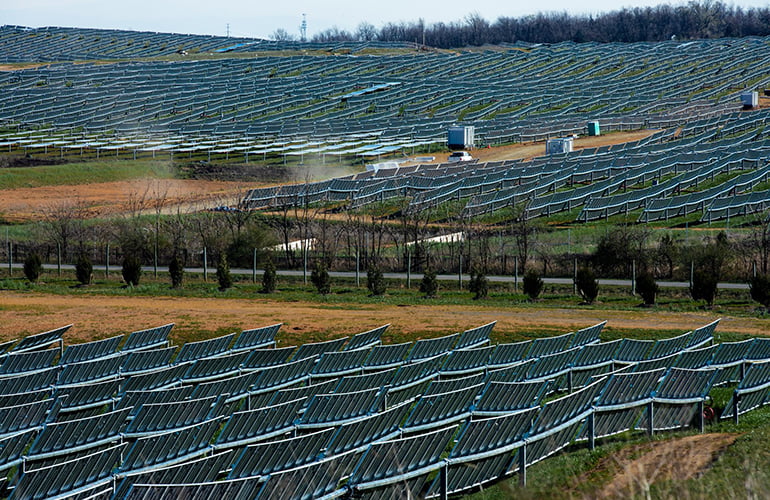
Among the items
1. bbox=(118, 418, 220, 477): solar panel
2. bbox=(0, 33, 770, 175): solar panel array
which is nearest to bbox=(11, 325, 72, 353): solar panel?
bbox=(118, 418, 220, 477): solar panel

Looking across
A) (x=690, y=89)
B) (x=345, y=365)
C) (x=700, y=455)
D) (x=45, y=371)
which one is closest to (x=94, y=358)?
(x=45, y=371)

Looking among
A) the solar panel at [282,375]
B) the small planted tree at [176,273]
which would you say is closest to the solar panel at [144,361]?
the solar panel at [282,375]

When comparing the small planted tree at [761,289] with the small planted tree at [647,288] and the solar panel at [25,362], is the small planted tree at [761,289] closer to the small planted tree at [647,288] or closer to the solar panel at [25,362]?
the small planted tree at [647,288]

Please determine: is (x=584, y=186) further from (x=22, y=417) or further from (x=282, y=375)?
(x=22, y=417)

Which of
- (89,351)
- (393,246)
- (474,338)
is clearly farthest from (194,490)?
(393,246)

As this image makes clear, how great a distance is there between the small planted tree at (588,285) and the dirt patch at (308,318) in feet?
5.44

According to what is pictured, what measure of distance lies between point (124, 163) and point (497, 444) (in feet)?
201

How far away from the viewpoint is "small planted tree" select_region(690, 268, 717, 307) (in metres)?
32.0

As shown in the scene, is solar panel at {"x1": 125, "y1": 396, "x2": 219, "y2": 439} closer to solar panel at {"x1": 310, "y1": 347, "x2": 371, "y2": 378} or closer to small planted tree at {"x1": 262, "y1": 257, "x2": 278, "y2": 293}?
solar panel at {"x1": 310, "y1": 347, "x2": 371, "y2": 378}

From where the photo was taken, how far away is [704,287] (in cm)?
3209

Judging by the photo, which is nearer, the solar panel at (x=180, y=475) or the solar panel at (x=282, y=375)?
the solar panel at (x=180, y=475)

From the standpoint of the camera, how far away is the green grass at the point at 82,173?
64.3 m

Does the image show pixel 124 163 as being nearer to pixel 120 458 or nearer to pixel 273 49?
pixel 120 458

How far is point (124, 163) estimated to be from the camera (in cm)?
7094
